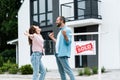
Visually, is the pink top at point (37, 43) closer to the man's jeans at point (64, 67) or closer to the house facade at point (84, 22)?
the man's jeans at point (64, 67)

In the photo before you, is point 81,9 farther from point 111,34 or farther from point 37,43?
point 37,43

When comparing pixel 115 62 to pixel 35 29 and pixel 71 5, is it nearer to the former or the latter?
pixel 71 5

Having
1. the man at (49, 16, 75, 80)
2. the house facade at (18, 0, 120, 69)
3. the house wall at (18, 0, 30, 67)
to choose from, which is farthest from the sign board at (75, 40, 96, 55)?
the house wall at (18, 0, 30, 67)

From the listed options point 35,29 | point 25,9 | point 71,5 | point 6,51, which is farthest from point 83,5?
point 6,51

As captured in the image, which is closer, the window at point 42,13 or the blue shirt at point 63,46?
the blue shirt at point 63,46

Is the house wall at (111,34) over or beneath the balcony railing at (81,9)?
beneath

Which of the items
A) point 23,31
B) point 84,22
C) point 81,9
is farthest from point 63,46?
point 23,31

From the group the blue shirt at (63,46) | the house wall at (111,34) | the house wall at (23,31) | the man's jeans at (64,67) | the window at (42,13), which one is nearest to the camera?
the man's jeans at (64,67)

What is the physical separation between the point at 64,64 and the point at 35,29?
5.19ft

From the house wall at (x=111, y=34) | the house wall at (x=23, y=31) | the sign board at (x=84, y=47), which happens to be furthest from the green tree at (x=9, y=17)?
the sign board at (x=84, y=47)

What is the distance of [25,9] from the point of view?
31.5 metres

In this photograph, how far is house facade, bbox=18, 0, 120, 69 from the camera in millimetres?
24234

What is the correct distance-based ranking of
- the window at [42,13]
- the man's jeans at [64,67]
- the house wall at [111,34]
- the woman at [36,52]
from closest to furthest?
the man's jeans at [64,67], the woman at [36,52], the house wall at [111,34], the window at [42,13]

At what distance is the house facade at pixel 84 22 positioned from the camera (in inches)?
954
